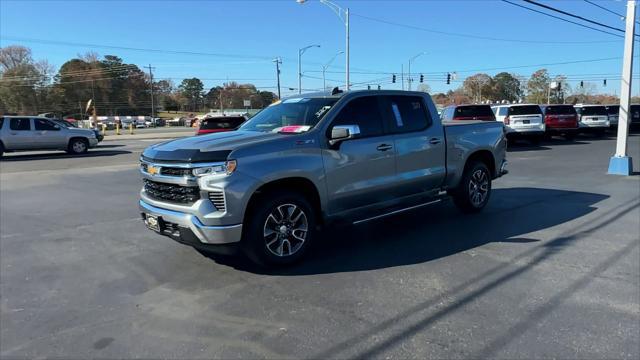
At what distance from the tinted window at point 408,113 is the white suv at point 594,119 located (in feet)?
79.3

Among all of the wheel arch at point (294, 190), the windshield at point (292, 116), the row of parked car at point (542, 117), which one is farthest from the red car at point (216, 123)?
the wheel arch at point (294, 190)

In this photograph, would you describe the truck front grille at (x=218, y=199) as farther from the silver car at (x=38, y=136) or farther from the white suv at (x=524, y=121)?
the silver car at (x=38, y=136)

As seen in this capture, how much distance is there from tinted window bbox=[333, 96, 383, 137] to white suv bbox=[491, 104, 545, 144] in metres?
17.3

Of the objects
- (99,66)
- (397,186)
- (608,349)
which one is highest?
(99,66)

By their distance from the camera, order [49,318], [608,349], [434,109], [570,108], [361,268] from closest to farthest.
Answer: [608,349] < [49,318] < [361,268] < [434,109] < [570,108]

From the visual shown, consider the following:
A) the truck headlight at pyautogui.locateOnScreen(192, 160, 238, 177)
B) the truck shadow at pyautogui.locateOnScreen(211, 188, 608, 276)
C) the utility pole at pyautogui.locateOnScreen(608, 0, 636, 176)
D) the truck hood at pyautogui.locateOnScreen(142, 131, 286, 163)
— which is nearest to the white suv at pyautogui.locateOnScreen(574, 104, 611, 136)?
the utility pole at pyautogui.locateOnScreen(608, 0, 636, 176)

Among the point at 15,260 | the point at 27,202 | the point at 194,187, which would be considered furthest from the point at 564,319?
the point at 27,202

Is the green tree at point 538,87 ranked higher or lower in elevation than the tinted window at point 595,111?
higher

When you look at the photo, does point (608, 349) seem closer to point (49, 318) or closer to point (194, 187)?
point (194, 187)

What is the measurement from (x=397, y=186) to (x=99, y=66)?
442ft

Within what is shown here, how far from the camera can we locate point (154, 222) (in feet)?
16.6

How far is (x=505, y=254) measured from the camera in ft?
18.3

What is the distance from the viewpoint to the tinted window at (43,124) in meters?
21.3

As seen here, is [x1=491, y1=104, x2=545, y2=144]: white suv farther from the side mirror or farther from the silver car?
the silver car
